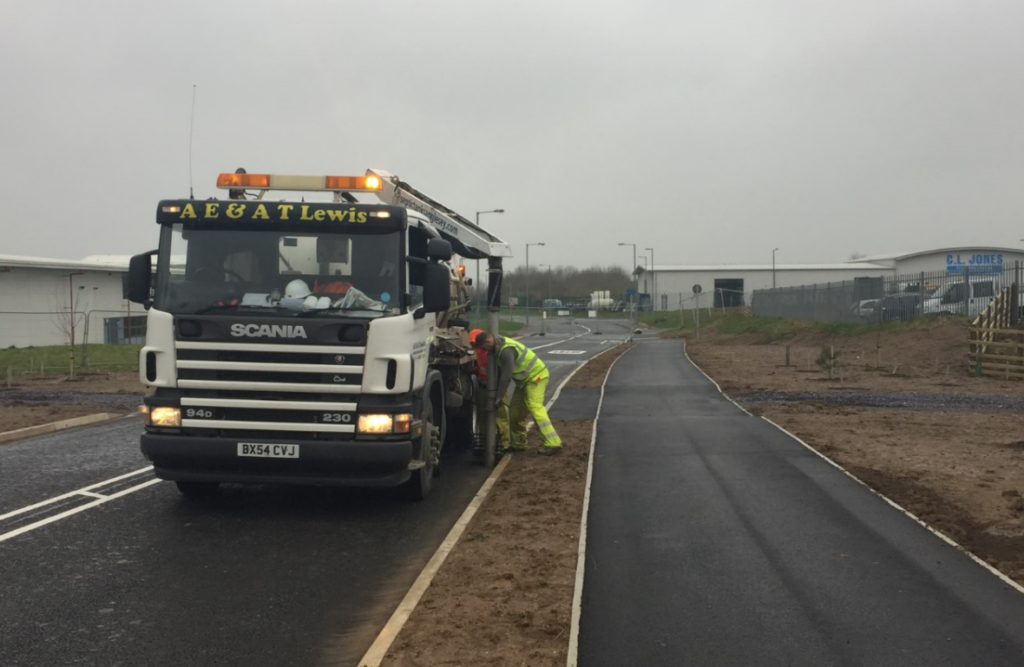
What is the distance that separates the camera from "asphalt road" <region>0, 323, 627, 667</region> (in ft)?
16.1

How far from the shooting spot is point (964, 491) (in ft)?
28.7

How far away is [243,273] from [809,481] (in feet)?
19.5

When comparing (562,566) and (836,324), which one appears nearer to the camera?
(562,566)

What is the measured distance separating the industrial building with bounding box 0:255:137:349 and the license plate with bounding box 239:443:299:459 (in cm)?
2700

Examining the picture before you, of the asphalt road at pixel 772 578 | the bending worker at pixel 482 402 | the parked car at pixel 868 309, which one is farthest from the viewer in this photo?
the parked car at pixel 868 309

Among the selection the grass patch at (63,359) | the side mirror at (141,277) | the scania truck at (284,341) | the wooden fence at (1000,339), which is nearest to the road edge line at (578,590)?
the scania truck at (284,341)

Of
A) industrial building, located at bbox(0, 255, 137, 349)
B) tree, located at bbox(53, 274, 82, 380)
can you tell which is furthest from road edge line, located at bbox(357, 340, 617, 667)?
tree, located at bbox(53, 274, 82, 380)

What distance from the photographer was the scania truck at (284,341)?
7211 millimetres

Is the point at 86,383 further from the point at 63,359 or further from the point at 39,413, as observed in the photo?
the point at 63,359

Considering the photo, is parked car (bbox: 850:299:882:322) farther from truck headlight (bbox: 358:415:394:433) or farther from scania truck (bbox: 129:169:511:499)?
truck headlight (bbox: 358:415:394:433)

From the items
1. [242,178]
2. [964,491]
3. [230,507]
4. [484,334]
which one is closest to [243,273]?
[242,178]

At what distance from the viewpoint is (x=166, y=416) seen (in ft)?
24.1

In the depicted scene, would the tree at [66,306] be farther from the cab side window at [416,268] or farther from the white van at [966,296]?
the white van at [966,296]

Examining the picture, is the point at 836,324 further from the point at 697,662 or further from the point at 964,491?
the point at 697,662
